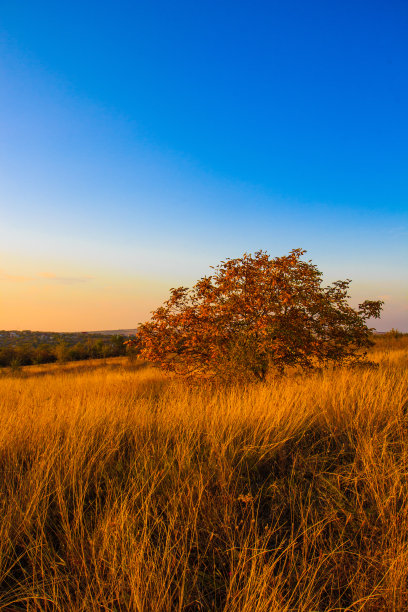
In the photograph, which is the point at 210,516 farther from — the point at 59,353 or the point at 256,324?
the point at 59,353

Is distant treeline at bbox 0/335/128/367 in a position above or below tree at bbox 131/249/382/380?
below

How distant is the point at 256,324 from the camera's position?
7.39 metres

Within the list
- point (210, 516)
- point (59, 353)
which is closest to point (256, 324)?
point (210, 516)

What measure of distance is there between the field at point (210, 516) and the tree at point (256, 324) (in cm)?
303

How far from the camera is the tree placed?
7516 millimetres

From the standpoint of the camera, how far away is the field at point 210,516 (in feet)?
6.01

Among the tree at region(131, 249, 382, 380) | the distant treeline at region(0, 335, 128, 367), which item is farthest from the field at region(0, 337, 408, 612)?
the distant treeline at region(0, 335, 128, 367)

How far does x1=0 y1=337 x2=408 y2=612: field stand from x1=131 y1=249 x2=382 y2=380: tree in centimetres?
303

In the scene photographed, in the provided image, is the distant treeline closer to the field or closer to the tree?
the tree

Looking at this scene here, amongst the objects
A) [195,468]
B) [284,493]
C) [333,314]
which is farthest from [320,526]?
[333,314]

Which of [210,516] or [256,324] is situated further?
[256,324]

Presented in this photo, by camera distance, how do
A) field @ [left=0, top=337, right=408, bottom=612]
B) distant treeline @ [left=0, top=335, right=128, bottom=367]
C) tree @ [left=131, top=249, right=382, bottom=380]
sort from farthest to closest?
1. distant treeline @ [left=0, top=335, right=128, bottom=367]
2. tree @ [left=131, top=249, right=382, bottom=380]
3. field @ [left=0, top=337, right=408, bottom=612]

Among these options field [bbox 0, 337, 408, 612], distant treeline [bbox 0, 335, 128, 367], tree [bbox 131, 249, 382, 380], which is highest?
tree [bbox 131, 249, 382, 380]

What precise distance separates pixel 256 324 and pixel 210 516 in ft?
17.1
